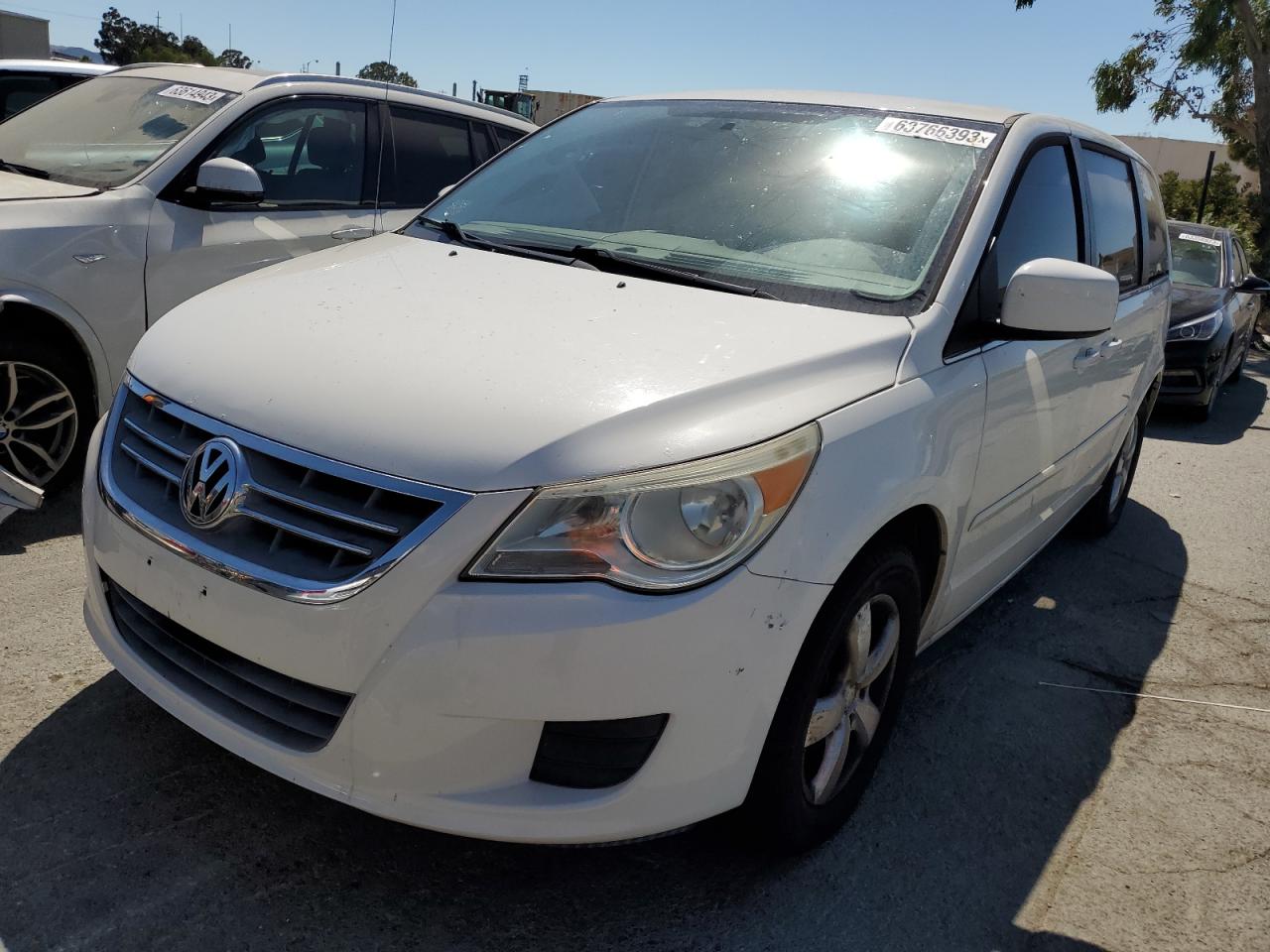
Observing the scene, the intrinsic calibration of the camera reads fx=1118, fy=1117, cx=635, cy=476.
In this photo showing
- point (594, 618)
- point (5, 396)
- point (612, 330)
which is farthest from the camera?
point (5, 396)

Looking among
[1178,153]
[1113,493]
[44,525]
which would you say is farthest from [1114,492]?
[1178,153]

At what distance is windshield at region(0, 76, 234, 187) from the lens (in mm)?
4781

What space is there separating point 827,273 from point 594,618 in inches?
53.4

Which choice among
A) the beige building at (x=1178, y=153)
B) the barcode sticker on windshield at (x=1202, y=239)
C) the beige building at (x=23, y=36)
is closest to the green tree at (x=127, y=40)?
the beige building at (x=23, y=36)

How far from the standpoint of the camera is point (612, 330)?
8.41ft

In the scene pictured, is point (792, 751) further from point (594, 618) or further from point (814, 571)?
point (594, 618)

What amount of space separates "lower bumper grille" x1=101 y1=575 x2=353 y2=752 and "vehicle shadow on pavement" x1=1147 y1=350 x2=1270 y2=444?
25.8 ft

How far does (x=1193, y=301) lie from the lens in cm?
967

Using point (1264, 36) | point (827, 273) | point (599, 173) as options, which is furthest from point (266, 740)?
point (1264, 36)

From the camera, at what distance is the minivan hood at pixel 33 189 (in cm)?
431

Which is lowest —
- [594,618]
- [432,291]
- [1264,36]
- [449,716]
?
[449,716]

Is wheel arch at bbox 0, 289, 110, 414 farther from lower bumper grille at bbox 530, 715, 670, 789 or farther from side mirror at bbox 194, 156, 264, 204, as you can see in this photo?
lower bumper grille at bbox 530, 715, 670, 789

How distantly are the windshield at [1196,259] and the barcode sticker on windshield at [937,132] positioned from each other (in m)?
7.90

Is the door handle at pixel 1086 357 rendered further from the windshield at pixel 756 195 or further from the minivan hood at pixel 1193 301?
the minivan hood at pixel 1193 301
